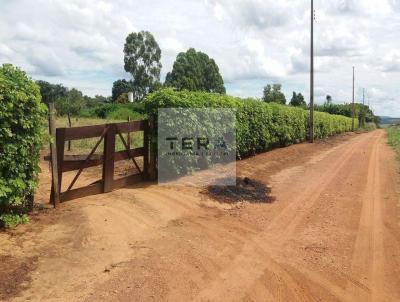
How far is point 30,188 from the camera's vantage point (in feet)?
25.1

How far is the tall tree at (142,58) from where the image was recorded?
71.2m

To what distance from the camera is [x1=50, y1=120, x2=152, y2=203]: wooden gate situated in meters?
9.00

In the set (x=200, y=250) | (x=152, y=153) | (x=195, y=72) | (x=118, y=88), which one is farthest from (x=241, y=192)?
(x=118, y=88)

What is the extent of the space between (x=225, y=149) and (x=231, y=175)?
195cm

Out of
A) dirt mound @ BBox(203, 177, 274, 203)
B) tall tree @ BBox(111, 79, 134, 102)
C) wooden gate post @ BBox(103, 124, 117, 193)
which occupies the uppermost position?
tall tree @ BBox(111, 79, 134, 102)

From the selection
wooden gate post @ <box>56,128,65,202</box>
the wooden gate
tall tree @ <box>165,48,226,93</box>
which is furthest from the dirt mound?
tall tree @ <box>165,48,226,93</box>

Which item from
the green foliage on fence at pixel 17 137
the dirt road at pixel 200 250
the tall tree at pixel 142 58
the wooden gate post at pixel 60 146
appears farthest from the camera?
the tall tree at pixel 142 58

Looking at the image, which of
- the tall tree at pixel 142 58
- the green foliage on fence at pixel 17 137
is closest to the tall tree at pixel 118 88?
the tall tree at pixel 142 58

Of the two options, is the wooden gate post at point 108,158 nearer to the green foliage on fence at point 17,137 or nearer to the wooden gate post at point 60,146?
the wooden gate post at point 60,146

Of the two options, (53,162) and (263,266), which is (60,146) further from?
(263,266)

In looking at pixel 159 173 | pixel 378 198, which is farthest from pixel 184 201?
pixel 378 198

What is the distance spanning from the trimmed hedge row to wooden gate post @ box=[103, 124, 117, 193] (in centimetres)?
182

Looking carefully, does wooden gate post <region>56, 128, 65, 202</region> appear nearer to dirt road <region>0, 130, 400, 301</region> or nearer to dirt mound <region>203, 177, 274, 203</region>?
dirt road <region>0, 130, 400, 301</region>

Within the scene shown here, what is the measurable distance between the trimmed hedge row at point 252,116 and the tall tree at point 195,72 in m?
40.4
